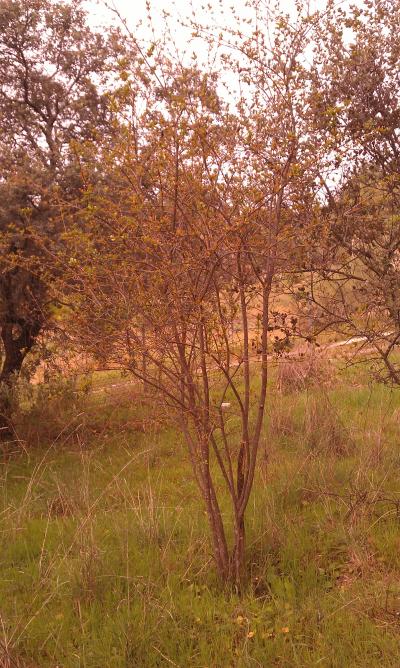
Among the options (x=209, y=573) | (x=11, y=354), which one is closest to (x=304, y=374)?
(x=11, y=354)

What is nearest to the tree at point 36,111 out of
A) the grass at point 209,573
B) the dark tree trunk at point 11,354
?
the dark tree trunk at point 11,354

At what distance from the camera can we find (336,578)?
4.10m

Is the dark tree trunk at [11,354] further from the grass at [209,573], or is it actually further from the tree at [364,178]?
the tree at [364,178]

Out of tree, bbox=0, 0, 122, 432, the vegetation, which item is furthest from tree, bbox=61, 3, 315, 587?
tree, bbox=0, 0, 122, 432

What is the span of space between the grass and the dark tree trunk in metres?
2.26

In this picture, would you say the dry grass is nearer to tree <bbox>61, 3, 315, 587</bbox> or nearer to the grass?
the grass

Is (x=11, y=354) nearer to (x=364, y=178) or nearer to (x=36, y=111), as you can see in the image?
(x=36, y=111)

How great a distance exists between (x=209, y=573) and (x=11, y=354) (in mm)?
5547

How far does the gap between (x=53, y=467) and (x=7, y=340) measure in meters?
2.27

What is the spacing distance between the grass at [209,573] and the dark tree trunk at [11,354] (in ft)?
7.40

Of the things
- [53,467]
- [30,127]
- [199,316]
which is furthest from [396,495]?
[30,127]

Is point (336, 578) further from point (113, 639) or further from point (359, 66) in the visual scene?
point (359, 66)

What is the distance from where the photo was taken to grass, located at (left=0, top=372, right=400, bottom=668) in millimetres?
3445

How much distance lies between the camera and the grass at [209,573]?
3445mm
